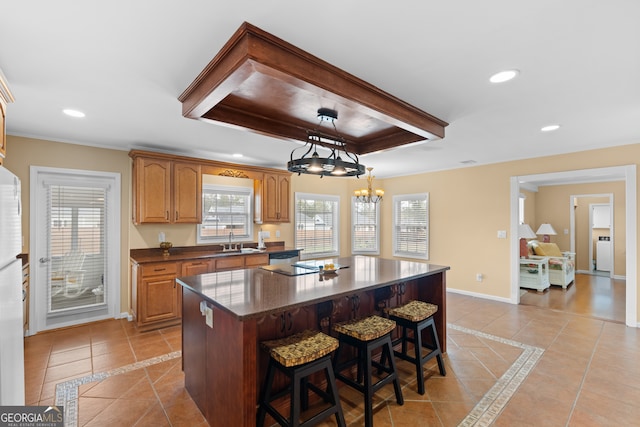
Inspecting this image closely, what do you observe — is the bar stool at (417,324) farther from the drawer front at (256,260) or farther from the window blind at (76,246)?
the window blind at (76,246)

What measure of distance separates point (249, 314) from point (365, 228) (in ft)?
18.5

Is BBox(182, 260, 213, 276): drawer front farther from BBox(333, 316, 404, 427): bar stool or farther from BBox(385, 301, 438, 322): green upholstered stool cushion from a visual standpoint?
BBox(385, 301, 438, 322): green upholstered stool cushion

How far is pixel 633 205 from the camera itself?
394 cm

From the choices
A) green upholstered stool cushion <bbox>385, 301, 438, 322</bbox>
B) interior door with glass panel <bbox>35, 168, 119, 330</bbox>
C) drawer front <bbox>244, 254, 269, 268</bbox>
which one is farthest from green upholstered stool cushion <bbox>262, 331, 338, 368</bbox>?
interior door with glass panel <bbox>35, 168, 119, 330</bbox>

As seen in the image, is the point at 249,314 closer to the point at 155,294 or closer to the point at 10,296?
the point at 10,296

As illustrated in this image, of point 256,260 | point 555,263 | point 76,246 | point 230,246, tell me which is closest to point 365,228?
point 256,260

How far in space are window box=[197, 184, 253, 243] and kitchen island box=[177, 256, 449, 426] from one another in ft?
7.51

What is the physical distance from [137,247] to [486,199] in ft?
18.8

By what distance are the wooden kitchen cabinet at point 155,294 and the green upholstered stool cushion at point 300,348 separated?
100 inches

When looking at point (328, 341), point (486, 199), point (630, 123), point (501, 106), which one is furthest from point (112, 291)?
point (630, 123)

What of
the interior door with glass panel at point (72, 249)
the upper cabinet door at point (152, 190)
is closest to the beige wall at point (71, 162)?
the interior door with glass panel at point (72, 249)

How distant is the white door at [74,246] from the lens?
376 cm

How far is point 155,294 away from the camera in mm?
3893

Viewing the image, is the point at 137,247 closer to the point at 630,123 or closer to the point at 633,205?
the point at 630,123
